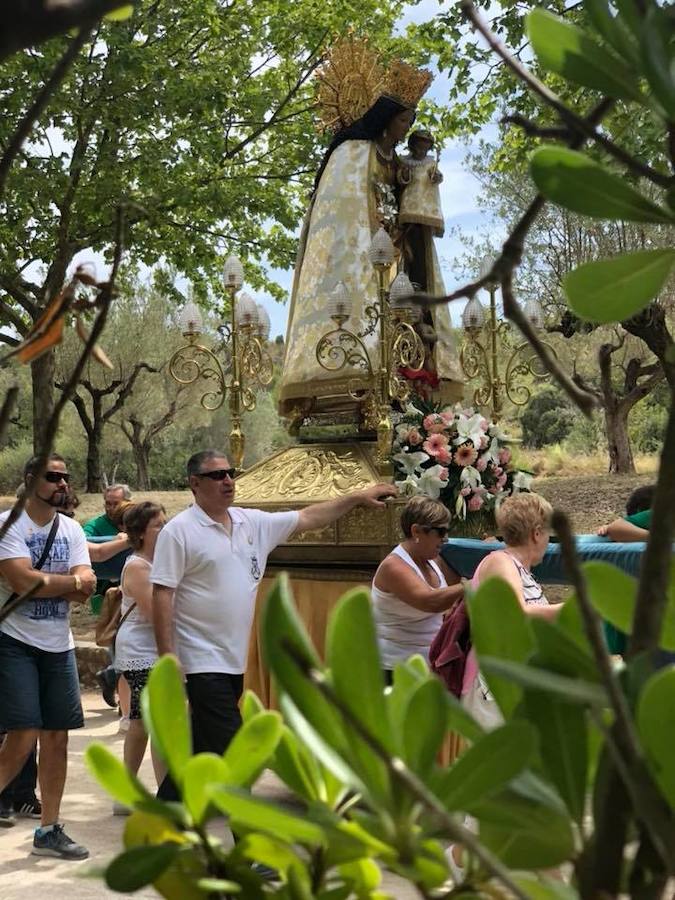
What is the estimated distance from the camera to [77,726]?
5750 millimetres

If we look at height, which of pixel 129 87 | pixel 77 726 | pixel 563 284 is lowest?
pixel 77 726

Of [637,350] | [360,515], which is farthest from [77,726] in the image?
[637,350]

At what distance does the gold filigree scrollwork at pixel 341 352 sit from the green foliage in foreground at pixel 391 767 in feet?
20.0

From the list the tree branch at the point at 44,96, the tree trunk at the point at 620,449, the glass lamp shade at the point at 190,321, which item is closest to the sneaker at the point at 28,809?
the glass lamp shade at the point at 190,321

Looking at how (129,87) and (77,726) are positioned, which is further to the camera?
(129,87)

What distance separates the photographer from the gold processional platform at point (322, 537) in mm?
6578

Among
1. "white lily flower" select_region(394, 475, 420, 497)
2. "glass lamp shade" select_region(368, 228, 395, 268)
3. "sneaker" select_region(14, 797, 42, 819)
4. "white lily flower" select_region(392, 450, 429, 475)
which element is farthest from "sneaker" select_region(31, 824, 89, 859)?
"glass lamp shade" select_region(368, 228, 395, 268)

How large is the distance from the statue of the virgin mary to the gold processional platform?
462 mm

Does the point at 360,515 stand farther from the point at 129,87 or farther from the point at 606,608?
the point at 129,87

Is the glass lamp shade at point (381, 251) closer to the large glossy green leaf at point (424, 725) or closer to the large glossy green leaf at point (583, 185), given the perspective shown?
the large glossy green leaf at point (583, 185)

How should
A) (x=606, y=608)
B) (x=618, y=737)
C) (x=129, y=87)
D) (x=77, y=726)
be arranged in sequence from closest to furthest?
1. (x=618, y=737)
2. (x=606, y=608)
3. (x=77, y=726)
4. (x=129, y=87)

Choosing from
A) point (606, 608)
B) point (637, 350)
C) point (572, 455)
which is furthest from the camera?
point (572, 455)

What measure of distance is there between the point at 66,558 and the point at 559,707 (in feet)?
18.0

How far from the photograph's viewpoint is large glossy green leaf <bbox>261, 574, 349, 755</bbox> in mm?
492
